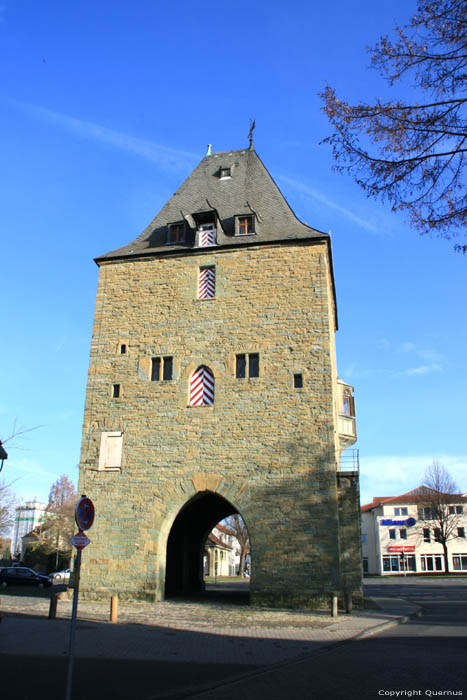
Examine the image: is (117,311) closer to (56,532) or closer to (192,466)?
(192,466)

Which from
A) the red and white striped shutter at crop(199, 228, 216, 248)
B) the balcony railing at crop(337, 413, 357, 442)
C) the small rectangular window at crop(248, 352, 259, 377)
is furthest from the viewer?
the red and white striped shutter at crop(199, 228, 216, 248)

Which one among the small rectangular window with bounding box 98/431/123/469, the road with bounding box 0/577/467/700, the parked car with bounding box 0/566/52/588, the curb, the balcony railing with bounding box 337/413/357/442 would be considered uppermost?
the balcony railing with bounding box 337/413/357/442

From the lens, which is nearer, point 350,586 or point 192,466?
point 350,586

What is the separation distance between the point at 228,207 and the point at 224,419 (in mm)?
7950

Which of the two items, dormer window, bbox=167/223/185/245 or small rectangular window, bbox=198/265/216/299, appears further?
dormer window, bbox=167/223/185/245

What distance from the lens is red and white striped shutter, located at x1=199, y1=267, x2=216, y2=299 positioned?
18516 mm

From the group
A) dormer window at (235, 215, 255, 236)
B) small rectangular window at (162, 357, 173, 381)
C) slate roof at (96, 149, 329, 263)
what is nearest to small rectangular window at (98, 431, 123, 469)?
small rectangular window at (162, 357, 173, 381)

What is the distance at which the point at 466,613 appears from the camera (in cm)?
1488

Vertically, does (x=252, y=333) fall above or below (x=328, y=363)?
above

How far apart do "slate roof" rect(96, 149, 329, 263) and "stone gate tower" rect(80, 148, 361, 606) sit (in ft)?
0.33

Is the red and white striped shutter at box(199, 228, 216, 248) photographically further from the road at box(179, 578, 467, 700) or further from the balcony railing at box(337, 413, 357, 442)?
the road at box(179, 578, 467, 700)

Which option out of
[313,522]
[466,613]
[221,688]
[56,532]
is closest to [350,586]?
[313,522]

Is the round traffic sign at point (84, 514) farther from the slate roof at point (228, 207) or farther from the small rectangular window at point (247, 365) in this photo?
the slate roof at point (228, 207)

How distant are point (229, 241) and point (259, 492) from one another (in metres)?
8.04
